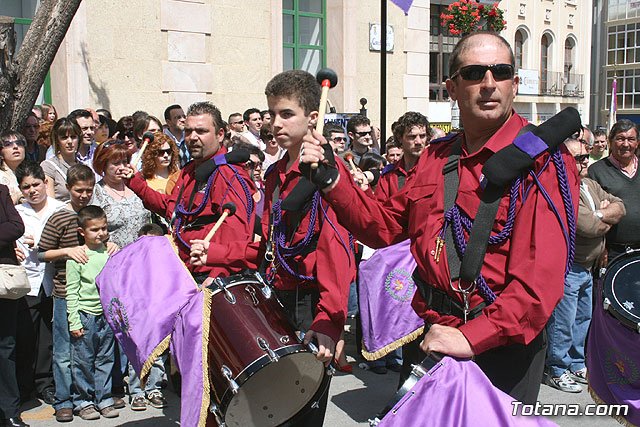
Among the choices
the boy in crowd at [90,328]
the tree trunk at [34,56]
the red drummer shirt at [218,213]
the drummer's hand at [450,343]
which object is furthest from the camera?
the tree trunk at [34,56]

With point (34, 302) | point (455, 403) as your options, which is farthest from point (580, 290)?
point (34, 302)

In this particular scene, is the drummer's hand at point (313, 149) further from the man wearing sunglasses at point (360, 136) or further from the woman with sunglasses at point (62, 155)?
the man wearing sunglasses at point (360, 136)

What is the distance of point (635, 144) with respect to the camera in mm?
6230

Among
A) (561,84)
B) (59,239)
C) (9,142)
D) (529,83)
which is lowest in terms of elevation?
(59,239)

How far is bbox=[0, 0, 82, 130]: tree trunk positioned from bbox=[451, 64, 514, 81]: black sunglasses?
5402 millimetres

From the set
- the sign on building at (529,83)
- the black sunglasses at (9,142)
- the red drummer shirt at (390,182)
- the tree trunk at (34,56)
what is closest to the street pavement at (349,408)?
the red drummer shirt at (390,182)

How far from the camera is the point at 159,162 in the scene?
6371 mm

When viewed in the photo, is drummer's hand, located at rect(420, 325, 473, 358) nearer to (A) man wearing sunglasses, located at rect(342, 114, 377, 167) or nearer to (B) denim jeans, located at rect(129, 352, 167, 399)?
(B) denim jeans, located at rect(129, 352, 167, 399)

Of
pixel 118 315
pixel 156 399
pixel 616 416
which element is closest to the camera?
pixel 118 315

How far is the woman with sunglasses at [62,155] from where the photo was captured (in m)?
6.21

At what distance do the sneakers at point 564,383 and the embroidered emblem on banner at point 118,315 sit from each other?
383cm

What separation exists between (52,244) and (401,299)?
262 centimetres

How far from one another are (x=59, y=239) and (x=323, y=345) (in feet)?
9.21

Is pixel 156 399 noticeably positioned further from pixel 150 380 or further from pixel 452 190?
pixel 452 190
